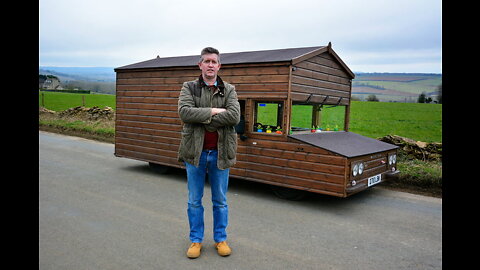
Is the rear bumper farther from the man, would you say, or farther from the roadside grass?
the roadside grass

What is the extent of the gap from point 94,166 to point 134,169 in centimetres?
104

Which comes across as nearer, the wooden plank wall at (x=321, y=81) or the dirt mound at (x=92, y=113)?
the wooden plank wall at (x=321, y=81)

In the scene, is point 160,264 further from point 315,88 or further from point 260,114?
point 315,88

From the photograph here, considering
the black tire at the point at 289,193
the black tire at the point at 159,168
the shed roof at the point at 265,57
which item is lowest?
the black tire at the point at 289,193

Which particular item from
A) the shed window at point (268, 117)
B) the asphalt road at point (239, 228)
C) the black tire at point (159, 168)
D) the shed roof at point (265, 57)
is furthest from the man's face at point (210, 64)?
the black tire at point (159, 168)

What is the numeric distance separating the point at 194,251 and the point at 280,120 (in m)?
3.38

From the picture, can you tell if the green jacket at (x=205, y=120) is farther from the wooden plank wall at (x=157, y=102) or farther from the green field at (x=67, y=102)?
the green field at (x=67, y=102)

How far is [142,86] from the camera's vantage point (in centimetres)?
895

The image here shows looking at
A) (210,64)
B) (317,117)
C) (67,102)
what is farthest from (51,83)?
(210,64)

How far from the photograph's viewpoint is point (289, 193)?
264 inches

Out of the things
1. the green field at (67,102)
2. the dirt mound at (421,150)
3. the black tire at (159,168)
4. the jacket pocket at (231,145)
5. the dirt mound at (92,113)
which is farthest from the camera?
the green field at (67,102)

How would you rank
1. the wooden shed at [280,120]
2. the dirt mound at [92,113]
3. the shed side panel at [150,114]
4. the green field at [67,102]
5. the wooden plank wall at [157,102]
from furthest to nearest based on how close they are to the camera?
the green field at [67,102] < the dirt mound at [92,113] < the shed side panel at [150,114] < the wooden plank wall at [157,102] < the wooden shed at [280,120]

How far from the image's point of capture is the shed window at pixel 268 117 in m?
6.86

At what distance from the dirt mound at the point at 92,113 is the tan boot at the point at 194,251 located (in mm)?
17277
